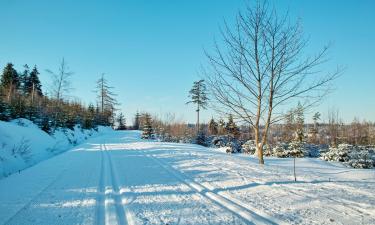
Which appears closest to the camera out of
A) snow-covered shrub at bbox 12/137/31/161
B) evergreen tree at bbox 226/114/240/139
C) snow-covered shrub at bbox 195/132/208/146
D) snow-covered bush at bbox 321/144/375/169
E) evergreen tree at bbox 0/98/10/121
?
snow-covered shrub at bbox 12/137/31/161

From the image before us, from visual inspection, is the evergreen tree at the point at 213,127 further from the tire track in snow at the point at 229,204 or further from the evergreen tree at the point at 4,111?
the tire track in snow at the point at 229,204

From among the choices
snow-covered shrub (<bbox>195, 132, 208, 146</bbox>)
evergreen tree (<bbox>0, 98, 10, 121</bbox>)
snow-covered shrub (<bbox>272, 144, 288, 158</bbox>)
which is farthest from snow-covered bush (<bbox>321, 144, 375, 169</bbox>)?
evergreen tree (<bbox>0, 98, 10, 121</bbox>)

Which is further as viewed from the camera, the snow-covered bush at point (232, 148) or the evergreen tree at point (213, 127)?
the evergreen tree at point (213, 127)

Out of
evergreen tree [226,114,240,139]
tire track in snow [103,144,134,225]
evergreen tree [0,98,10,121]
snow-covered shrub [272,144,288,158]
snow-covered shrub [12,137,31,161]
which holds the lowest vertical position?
snow-covered shrub [272,144,288,158]

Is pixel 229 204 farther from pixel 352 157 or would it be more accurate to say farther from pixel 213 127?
pixel 213 127

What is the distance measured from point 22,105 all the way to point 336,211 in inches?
990

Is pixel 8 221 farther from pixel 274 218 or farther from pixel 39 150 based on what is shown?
pixel 39 150

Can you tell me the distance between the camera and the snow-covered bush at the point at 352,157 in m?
16.5

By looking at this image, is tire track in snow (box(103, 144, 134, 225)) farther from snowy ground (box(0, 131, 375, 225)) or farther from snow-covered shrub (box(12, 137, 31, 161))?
snow-covered shrub (box(12, 137, 31, 161))

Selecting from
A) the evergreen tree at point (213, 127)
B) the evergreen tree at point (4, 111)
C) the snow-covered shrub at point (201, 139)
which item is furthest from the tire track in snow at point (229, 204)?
the evergreen tree at point (213, 127)

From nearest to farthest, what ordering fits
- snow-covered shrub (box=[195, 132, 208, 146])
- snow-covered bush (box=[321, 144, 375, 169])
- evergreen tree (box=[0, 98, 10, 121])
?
snow-covered bush (box=[321, 144, 375, 169]) → evergreen tree (box=[0, 98, 10, 121]) → snow-covered shrub (box=[195, 132, 208, 146])

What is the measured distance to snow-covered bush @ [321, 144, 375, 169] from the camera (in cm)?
1647

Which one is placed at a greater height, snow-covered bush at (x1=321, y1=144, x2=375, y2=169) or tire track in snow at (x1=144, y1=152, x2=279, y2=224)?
tire track in snow at (x1=144, y1=152, x2=279, y2=224)

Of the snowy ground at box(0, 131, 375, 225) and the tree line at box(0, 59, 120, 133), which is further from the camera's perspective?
the tree line at box(0, 59, 120, 133)
